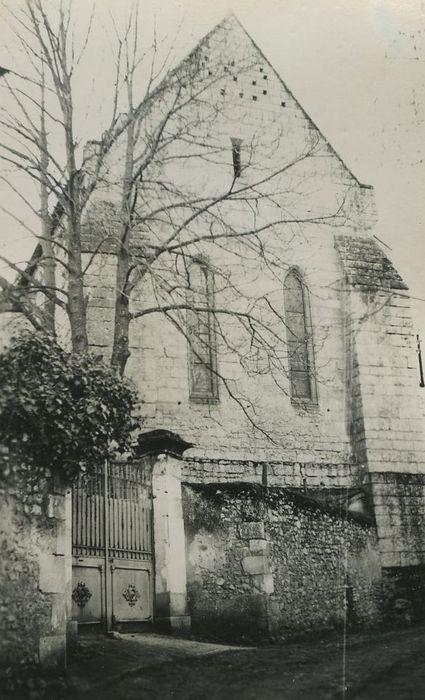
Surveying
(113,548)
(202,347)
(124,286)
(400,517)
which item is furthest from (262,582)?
(202,347)

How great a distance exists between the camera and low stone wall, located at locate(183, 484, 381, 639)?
37.5ft

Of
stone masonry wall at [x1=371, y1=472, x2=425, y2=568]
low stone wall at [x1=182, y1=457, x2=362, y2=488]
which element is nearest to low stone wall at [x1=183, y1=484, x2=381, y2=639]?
stone masonry wall at [x1=371, y1=472, x2=425, y2=568]

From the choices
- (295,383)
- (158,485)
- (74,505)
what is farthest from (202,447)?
(74,505)

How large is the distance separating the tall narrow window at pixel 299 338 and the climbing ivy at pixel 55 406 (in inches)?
312

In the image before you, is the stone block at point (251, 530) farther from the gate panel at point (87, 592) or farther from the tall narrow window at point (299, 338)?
the tall narrow window at point (299, 338)

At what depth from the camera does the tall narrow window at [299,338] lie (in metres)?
16.7

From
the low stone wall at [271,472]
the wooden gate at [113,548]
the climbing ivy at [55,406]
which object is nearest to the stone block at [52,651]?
the climbing ivy at [55,406]

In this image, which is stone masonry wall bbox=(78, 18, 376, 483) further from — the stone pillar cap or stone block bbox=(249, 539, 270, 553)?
stone block bbox=(249, 539, 270, 553)

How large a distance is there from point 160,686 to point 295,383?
9581mm

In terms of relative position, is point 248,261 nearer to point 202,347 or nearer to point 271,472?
point 202,347

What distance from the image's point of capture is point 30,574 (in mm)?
7781

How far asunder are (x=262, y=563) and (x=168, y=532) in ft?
5.38

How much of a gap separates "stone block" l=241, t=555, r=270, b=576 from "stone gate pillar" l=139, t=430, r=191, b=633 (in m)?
1.00

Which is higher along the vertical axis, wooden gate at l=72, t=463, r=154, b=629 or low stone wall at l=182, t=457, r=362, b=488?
low stone wall at l=182, t=457, r=362, b=488
